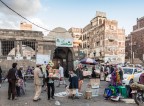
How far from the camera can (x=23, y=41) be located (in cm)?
3008

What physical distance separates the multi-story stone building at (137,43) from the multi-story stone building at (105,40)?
7.26 metres

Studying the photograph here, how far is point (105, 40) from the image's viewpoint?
65.2 metres

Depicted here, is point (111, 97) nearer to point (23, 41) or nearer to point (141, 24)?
point (23, 41)

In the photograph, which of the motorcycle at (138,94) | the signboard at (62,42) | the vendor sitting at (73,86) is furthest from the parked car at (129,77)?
the signboard at (62,42)

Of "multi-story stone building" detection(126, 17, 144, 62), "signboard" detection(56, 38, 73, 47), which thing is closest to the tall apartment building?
"multi-story stone building" detection(126, 17, 144, 62)

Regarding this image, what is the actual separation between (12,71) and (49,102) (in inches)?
99.4

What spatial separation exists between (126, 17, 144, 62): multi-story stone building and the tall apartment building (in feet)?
23.8

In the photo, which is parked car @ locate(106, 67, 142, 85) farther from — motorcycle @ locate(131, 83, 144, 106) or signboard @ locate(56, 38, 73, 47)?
signboard @ locate(56, 38, 73, 47)

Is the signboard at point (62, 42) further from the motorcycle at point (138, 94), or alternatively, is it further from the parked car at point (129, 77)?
the motorcycle at point (138, 94)

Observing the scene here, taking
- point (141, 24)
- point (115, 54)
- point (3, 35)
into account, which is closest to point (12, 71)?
point (3, 35)

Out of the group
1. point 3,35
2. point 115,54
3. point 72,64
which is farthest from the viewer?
point 115,54

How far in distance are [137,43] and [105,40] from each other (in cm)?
1585

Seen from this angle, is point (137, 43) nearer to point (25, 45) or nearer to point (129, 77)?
point (25, 45)

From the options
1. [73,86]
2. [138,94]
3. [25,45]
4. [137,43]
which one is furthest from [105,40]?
[138,94]
